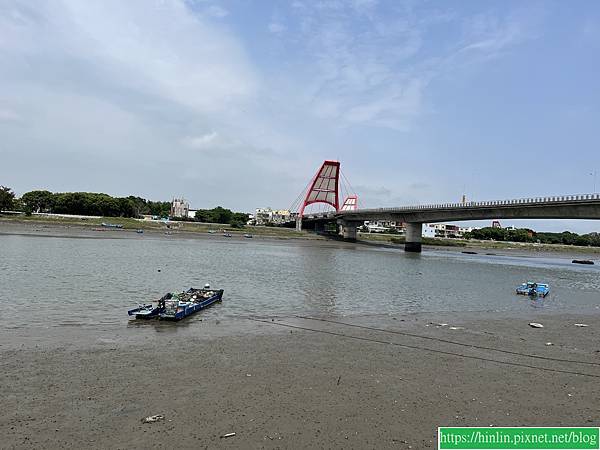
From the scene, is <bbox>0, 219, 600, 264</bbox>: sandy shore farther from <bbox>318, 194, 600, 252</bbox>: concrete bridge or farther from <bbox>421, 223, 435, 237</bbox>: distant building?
<bbox>421, 223, 435, 237</bbox>: distant building

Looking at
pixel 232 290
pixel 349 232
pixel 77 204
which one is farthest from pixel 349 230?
pixel 232 290

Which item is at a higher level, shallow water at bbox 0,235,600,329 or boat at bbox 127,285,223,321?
boat at bbox 127,285,223,321

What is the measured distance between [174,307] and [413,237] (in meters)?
78.9

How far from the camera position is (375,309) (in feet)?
75.6

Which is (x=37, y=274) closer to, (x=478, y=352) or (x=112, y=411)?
(x=112, y=411)

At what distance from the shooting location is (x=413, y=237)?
91500mm

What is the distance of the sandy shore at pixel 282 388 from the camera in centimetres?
800

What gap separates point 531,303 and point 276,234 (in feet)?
297

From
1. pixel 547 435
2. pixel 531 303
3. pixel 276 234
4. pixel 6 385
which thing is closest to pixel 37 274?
pixel 6 385

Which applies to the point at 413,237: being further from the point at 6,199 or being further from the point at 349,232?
the point at 6,199

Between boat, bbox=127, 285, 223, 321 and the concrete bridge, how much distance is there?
52.0m

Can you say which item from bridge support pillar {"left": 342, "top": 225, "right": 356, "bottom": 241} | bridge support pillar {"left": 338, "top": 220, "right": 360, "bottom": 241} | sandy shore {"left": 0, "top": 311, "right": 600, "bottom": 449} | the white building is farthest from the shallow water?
the white building

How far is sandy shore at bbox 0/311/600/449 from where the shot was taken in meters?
8.00

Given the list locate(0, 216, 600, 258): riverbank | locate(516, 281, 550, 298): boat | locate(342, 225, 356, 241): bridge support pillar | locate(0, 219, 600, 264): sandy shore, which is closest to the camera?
locate(516, 281, 550, 298): boat
